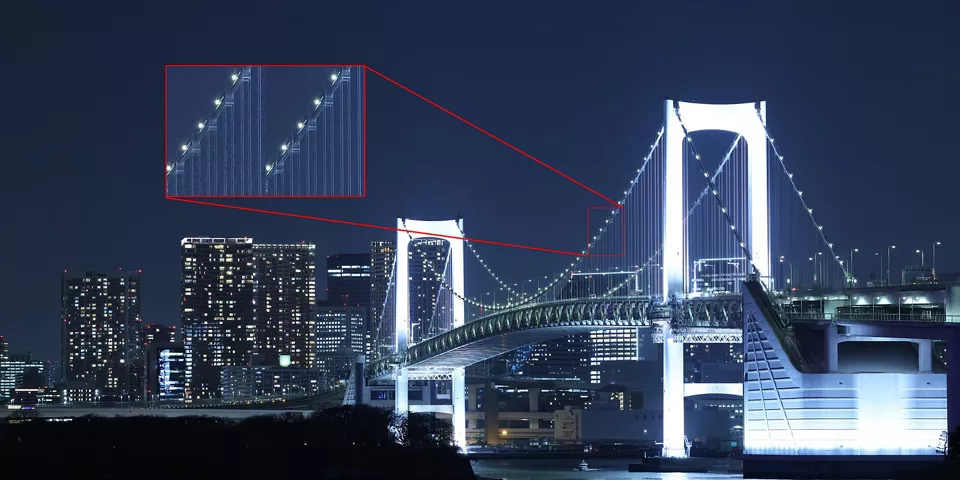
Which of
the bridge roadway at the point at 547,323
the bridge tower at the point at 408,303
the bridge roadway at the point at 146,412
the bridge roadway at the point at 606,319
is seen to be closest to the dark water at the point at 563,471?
the bridge tower at the point at 408,303

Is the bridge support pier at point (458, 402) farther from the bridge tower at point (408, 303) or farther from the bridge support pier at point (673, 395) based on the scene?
the bridge support pier at point (673, 395)

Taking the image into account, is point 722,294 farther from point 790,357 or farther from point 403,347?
point 403,347

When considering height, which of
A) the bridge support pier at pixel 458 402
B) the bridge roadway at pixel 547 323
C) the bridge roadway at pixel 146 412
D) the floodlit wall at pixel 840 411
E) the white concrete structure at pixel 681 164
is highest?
the white concrete structure at pixel 681 164

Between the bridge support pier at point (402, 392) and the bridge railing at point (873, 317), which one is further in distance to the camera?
the bridge support pier at point (402, 392)

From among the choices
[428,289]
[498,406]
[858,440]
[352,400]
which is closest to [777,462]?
[858,440]

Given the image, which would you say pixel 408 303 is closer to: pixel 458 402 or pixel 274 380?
pixel 458 402

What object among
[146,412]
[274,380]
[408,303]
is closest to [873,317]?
[408,303]

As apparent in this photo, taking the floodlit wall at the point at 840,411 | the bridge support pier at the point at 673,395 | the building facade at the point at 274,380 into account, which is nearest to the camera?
the floodlit wall at the point at 840,411
